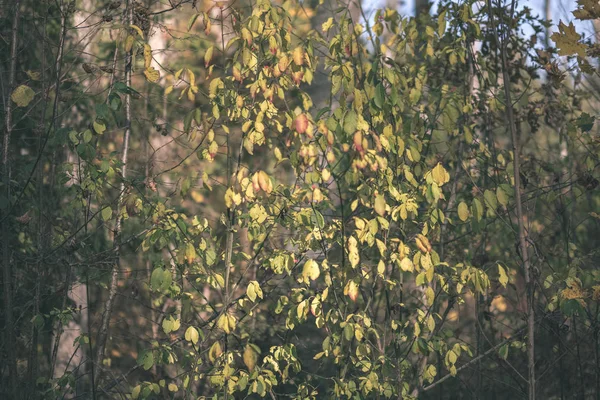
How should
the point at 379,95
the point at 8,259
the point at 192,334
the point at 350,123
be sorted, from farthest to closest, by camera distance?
the point at 8,259, the point at 192,334, the point at 379,95, the point at 350,123

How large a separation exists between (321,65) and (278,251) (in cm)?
222

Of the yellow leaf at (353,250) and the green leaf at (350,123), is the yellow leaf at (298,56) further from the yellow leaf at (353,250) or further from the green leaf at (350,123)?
the yellow leaf at (353,250)

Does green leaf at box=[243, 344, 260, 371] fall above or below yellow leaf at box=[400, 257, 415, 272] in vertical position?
below

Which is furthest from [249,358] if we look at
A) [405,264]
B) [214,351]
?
[405,264]

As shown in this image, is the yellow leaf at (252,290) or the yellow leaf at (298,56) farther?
the yellow leaf at (252,290)

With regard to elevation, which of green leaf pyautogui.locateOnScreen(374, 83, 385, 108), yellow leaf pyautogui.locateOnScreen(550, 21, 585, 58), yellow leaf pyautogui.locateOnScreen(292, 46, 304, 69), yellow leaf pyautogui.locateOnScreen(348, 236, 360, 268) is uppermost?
yellow leaf pyautogui.locateOnScreen(292, 46, 304, 69)

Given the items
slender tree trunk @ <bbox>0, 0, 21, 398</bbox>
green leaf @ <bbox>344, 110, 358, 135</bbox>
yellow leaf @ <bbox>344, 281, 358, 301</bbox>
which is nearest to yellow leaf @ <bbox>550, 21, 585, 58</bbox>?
green leaf @ <bbox>344, 110, 358, 135</bbox>

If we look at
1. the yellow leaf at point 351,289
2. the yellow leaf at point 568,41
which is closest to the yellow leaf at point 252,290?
the yellow leaf at point 351,289

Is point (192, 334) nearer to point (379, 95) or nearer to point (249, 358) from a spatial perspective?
point (249, 358)

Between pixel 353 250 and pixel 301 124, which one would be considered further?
pixel 353 250

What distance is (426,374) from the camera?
3.32 m

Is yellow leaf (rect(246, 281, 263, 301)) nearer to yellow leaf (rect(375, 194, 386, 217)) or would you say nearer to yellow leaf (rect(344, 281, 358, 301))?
yellow leaf (rect(344, 281, 358, 301))

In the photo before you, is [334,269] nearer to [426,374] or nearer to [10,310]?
[426,374]

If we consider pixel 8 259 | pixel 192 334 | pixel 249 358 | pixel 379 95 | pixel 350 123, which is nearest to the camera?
pixel 350 123
